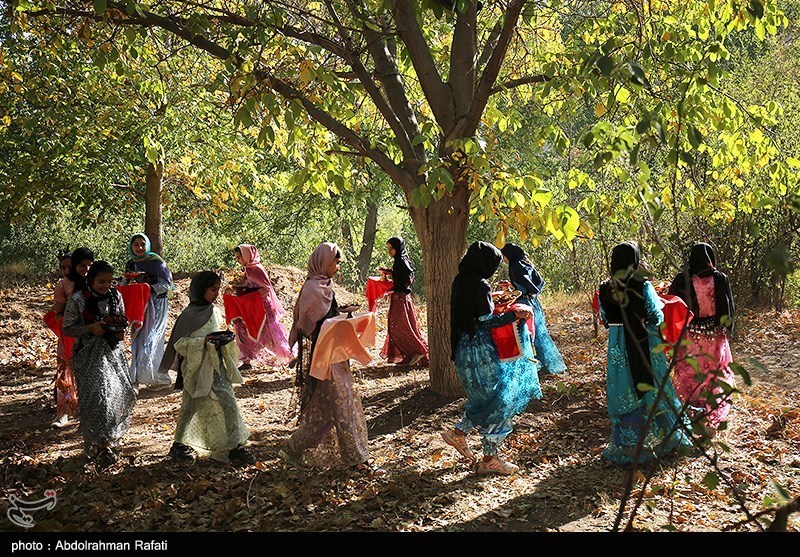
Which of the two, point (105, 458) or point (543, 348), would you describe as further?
point (543, 348)

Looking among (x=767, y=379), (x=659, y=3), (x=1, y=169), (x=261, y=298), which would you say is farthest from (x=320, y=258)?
(x=1, y=169)

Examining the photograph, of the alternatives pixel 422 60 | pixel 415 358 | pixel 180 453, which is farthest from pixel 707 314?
pixel 180 453

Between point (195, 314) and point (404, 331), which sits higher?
point (195, 314)

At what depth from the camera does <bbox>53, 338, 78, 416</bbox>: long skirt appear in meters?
7.80

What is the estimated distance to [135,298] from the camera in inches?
335

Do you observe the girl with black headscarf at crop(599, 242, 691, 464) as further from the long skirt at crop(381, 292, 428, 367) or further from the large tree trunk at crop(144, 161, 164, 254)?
the large tree trunk at crop(144, 161, 164, 254)

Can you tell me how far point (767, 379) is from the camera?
9188 mm

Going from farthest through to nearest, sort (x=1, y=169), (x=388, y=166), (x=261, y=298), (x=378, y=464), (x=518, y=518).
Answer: (x=1, y=169) < (x=261, y=298) < (x=388, y=166) < (x=378, y=464) < (x=518, y=518)

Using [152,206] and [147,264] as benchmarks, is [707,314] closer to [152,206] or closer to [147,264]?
[147,264]

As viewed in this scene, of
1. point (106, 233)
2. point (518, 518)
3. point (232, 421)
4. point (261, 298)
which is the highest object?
point (106, 233)

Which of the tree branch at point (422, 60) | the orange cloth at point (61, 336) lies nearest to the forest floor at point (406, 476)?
the orange cloth at point (61, 336)

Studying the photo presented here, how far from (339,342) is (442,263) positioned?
89.0 inches

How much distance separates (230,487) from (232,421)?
2.50ft

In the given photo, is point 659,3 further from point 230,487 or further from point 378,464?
point 230,487
